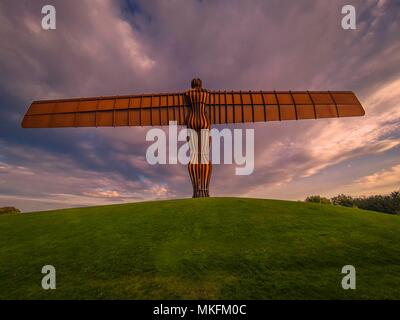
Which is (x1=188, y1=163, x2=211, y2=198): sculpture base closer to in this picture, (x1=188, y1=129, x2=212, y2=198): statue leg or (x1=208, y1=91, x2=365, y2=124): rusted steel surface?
(x1=188, y1=129, x2=212, y2=198): statue leg

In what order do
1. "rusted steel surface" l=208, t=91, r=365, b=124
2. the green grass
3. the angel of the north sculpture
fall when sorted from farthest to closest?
1. "rusted steel surface" l=208, t=91, r=365, b=124
2. the angel of the north sculpture
3. the green grass

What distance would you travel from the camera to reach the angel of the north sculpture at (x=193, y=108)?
79.0 ft

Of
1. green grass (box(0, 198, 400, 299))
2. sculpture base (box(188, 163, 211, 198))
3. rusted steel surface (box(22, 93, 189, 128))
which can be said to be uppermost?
rusted steel surface (box(22, 93, 189, 128))

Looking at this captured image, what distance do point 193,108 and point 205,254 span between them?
1516cm

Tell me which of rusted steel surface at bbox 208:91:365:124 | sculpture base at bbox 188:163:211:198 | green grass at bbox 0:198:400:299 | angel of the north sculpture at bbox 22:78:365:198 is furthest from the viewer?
rusted steel surface at bbox 208:91:365:124

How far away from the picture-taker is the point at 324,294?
845 centimetres

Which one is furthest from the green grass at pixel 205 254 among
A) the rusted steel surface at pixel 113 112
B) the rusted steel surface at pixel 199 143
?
the rusted steel surface at pixel 113 112

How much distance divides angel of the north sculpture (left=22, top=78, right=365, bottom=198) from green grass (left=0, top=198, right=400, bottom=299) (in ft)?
30.9

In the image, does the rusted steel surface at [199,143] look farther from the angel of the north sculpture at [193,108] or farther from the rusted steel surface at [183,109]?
the rusted steel surface at [183,109]

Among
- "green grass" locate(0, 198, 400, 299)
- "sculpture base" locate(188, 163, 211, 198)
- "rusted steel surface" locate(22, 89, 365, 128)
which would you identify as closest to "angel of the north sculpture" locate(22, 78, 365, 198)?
"rusted steel surface" locate(22, 89, 365, 128)

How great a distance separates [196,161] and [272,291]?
15.1 metres

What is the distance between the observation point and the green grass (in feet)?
29.2

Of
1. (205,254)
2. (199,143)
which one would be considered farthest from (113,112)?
(205,254)

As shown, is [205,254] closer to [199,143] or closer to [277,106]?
[199,143]
